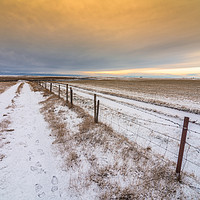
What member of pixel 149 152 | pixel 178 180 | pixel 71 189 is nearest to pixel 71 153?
pixel 71 189

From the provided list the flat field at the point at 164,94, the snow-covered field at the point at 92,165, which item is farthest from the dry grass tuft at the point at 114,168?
the flat field at the point at 164,94

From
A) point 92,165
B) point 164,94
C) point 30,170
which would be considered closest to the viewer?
point 30,170

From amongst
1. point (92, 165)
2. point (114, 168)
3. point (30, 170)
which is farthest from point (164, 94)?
point (30, 170)

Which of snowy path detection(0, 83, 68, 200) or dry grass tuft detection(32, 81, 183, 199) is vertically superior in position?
dry grass tuft detection(32, 81, 183, 199)

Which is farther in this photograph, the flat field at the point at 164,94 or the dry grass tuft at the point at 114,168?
the flat field at the point at 164,94

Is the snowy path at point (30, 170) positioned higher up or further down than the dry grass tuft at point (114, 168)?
further down

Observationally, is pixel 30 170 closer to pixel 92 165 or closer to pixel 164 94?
pixel 92 165

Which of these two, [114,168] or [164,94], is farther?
[164,94]

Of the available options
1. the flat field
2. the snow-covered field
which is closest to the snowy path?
the snow-covered field

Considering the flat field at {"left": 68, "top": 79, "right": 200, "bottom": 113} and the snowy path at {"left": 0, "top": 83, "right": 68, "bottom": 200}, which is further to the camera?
the flat field at {"left": 68, "top": 79, "right": 200, "bottom": 113}

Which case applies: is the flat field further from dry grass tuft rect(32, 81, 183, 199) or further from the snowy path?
the snowy path

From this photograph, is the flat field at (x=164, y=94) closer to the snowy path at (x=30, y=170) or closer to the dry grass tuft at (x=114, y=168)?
the dry grass tuft at (x=114, y=168)

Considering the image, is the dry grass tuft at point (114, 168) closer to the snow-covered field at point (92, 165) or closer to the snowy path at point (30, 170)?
the snow-covered field at point (92, 165)

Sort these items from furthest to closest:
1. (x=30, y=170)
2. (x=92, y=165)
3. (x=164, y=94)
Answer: (x=164, y=94) → (x=92, y=165) → (x=30, y=170)
